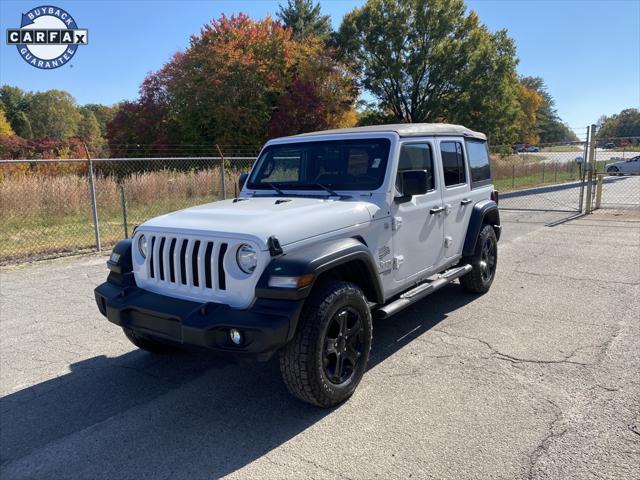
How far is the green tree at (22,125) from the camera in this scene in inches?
2188

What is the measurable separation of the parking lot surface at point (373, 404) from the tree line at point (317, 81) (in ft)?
70.6

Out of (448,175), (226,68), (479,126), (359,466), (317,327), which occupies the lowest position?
(359,466)

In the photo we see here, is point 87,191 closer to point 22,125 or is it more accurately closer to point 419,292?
point 419,292

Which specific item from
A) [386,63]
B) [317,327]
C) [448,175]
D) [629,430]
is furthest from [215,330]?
[386,63]

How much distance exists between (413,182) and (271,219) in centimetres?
132

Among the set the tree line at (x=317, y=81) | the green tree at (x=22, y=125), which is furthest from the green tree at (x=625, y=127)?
the green tree at (x=22, y=125)

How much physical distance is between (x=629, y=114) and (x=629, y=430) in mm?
76803

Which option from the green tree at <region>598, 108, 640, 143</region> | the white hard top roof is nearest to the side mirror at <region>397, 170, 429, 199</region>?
the white hard top roof

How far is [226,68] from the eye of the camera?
80.5ft

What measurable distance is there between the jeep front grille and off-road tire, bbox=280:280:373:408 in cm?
59

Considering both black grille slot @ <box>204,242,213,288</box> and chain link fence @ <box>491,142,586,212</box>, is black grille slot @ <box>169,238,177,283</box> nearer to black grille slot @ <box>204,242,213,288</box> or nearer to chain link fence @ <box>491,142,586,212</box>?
black grille slot @ <box>204,242,213,288</box>

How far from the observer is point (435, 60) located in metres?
30.8

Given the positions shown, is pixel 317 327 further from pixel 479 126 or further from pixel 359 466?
pixel 479 126

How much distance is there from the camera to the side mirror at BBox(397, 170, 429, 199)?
12.8 feet
